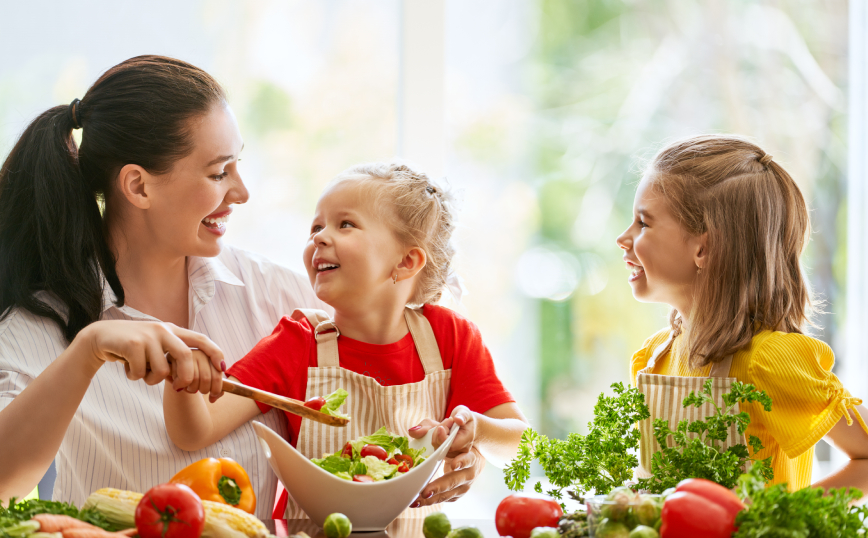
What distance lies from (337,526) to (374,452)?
0.24 m

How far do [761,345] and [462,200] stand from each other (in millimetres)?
860

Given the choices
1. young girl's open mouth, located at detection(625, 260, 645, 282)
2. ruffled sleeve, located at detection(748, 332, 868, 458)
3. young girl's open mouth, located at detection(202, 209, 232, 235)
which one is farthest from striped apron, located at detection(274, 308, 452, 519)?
ruffled sleeve, located at detection(748, 332, 868, 458)

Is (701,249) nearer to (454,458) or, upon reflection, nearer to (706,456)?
(706,456)

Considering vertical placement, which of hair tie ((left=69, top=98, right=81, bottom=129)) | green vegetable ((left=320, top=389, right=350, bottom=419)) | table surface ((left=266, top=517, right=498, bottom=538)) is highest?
hair tie ((left=69, top=98, right=81, bottom=129))

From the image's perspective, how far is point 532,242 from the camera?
3.00 m

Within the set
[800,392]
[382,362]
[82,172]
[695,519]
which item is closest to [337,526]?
[695,519]

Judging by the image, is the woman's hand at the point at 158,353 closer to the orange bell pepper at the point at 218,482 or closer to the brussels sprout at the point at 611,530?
the orange bell pepper at the point at 218,482

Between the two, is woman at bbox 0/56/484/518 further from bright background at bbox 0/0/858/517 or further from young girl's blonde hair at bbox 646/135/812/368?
bright background at bbox 0/0/858/517

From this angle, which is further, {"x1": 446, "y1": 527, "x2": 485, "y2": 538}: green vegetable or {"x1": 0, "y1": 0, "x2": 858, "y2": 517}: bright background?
{"x1": 0, "y1": 0, "x2": 858, "y2": 517}: bright background

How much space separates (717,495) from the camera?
92 cm

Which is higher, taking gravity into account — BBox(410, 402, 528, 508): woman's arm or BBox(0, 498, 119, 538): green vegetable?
BBox(0, 498, 119, 538): green vegetable

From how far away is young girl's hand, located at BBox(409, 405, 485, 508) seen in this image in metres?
1.40

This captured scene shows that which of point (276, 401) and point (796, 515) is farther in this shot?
point (276, 401)

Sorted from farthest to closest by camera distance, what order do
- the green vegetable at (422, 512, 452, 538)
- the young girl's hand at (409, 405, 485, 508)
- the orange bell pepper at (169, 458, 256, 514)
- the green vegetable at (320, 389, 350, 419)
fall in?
the young girl's hand at (409, 405, 485, 508), the green vegetable at (320, 389, 350, 419), the orange bell pepper at (169, 458, 256, 514), the green vegetable at (422, 512, 452, 538)
